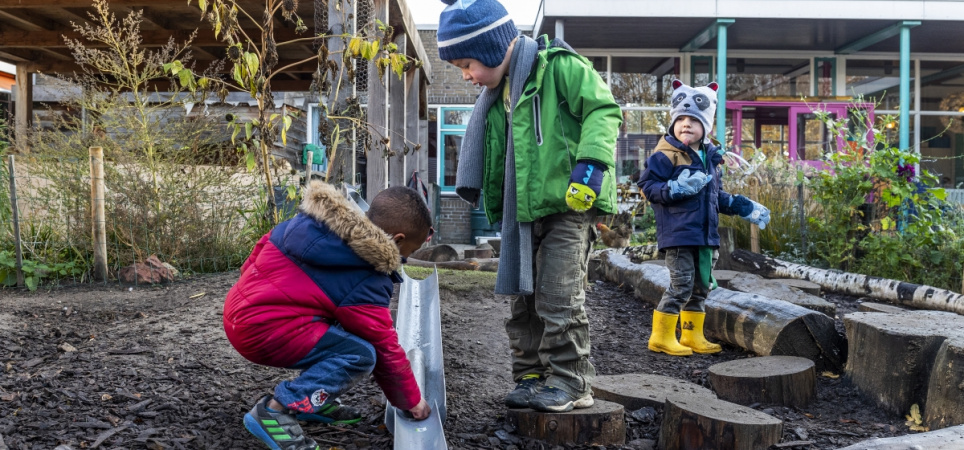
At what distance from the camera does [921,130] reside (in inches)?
642

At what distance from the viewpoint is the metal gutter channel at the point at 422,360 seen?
2178 millimetres

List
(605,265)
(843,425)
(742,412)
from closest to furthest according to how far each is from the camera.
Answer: (742,412) → (843,425) → (605,265)

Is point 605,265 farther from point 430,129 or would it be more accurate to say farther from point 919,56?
point 919,56

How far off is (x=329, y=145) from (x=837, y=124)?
16.6 feet

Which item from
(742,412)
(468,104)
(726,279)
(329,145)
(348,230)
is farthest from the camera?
(468,104)

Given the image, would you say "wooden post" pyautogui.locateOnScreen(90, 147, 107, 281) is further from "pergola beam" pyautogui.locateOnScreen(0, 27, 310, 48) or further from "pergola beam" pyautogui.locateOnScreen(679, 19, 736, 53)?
"pergola beam" pyautogui.locateOnScreen(679, 19, 736, 53)

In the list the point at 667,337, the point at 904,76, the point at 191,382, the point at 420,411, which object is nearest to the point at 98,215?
the point at 191,382

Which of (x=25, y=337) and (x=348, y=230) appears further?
(x=25, y=337)

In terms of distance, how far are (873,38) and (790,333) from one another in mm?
12867

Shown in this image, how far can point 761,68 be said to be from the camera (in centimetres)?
1548

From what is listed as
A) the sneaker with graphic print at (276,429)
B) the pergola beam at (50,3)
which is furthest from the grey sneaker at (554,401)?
the pergola beam at (50,3)

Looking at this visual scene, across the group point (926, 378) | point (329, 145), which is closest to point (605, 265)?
point (329, 145)

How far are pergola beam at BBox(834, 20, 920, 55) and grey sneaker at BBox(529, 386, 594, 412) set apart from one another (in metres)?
13.5

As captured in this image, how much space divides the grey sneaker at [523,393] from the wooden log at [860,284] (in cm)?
358
